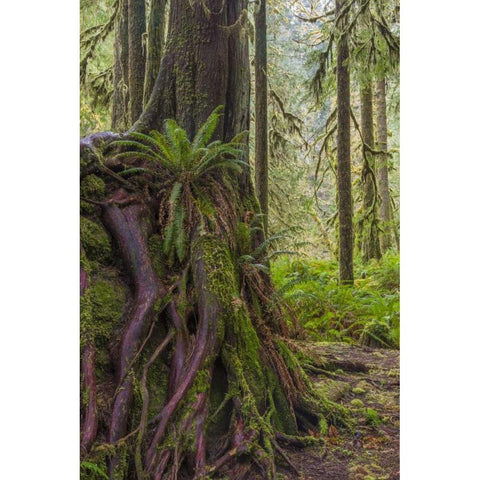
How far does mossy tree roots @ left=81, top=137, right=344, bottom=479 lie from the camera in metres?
2.31

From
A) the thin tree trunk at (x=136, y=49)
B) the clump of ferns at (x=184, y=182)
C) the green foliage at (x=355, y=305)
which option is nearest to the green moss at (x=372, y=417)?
the green foliage at (x=355, y=305)

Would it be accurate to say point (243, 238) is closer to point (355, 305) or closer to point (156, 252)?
point (156, 252)

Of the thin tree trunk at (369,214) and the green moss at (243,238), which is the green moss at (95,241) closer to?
the green moss at (243,238)

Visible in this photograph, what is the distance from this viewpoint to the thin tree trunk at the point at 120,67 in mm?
5344

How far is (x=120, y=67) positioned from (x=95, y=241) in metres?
3.57

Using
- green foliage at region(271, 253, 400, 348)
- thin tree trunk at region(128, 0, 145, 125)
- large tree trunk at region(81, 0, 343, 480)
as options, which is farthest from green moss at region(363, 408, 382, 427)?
thin tree trunk at region(128, 0, 145, 125)

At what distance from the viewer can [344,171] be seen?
18.1ft

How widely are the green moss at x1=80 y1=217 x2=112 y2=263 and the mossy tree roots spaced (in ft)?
0.06

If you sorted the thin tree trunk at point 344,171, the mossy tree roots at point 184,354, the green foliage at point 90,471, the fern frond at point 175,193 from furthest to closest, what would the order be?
the thin tree trunk at point 344,171
the fern frond at point 175,193
the mossy tree roots at point 184,354
the green foliage at point 90,471

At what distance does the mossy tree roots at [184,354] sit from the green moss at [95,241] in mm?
17

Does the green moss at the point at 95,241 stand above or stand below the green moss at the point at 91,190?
below
